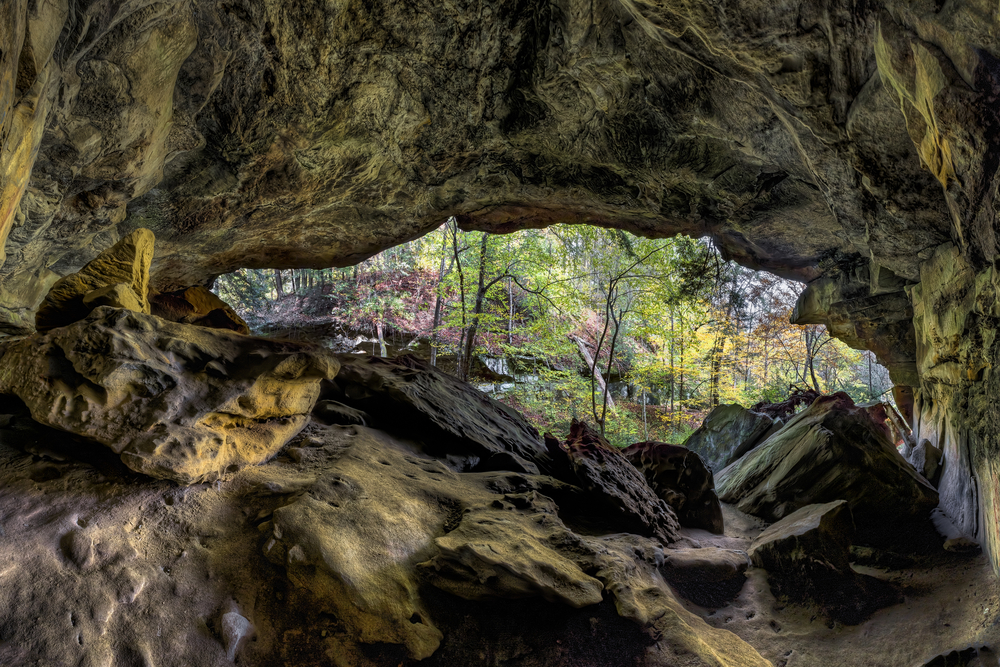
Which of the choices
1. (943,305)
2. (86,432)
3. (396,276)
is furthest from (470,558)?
(396,276)

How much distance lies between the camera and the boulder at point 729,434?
905cm

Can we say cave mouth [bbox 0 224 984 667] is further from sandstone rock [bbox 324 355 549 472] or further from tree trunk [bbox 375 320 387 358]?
tree trunk [bbox 375 320 387 358]

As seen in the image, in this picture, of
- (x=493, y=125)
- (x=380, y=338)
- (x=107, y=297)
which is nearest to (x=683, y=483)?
(x=493, y=125)

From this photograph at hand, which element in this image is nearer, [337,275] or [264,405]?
[264,405]

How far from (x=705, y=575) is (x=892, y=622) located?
4.66 ft

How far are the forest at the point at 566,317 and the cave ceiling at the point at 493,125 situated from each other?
2.48 meters

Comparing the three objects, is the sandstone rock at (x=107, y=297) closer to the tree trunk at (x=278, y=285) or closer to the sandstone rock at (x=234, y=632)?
the sandstone rock at (x=234, y=632)

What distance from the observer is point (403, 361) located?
6.40 metres

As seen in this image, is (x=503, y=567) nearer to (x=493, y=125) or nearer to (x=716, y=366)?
(x=493, y=125)

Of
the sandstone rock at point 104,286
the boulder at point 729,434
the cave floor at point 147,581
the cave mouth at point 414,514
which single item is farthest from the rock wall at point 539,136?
the boulder at point 729,434

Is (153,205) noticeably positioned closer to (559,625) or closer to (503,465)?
(503,465)

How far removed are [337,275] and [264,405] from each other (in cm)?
1134

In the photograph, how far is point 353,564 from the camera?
3.13 metres

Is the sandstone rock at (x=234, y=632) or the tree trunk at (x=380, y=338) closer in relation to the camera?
the sandstone rock at (x=234, y=632)
